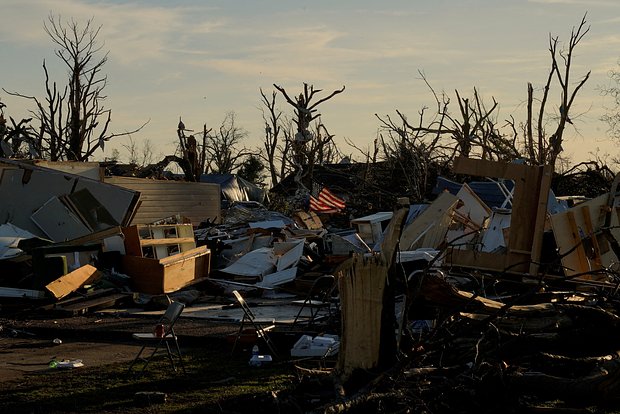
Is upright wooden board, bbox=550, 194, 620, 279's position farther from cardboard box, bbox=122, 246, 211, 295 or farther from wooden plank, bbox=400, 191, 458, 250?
cardboard box, bbox=122, 246, 211, 295

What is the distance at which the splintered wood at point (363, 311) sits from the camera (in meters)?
6.40

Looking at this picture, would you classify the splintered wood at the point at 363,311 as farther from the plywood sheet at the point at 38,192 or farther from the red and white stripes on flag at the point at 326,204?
the red and white stripes on flag at the point at 326,204

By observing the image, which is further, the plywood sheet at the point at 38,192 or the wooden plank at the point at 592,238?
the plywood sheet at the point at 38,192

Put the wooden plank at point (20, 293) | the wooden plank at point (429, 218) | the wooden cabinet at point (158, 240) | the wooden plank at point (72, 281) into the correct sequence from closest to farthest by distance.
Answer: the wooden plank at point (72, 281) < the wooden plank at point (20, 293) < the wooden plank at point (429, 218) < the wooden cabinet at point (158, 240)

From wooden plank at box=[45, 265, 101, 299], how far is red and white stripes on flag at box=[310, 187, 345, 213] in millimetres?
10569

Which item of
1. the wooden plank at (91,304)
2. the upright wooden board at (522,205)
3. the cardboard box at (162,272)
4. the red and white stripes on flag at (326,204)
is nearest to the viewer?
the upright wooden board at (522,205)

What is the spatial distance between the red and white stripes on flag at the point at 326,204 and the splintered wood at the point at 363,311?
1736 centimetres

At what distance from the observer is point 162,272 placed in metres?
14.5

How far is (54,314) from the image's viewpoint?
12859 mm

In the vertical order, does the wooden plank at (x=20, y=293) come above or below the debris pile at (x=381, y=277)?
below

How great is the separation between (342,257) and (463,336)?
8.55m

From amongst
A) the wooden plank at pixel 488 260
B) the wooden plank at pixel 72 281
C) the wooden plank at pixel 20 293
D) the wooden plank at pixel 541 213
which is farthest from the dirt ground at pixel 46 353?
the wooden plank at pixel 541 213

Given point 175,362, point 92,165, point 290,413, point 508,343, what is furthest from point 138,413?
point 92,165

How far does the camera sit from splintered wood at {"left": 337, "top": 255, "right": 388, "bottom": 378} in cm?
640
